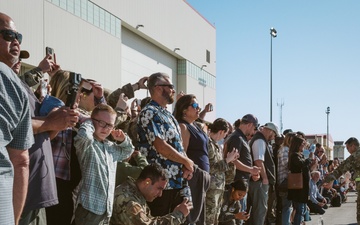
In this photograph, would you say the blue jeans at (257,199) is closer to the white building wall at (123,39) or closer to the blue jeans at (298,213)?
the blue jeans at (298,213)

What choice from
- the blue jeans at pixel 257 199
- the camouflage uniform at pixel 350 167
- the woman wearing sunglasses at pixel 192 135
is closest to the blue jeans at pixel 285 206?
the camouflage uniform at pixel 350 167

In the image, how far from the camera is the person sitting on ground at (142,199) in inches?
177

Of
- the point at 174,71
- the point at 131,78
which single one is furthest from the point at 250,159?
the point at 174,71

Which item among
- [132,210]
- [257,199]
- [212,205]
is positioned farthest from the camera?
[257,199]

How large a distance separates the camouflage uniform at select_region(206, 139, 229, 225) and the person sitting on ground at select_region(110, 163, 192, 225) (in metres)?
1.98

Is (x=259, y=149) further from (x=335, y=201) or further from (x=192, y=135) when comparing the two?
(x=335, y=201)

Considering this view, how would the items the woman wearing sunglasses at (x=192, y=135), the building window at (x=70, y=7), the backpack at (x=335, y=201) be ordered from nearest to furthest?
the woman wearing sunglasses at (x=192, y=135), the backpack at (x=335, y=201), the building window at (x=70, y=7)

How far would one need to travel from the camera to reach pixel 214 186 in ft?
22.5

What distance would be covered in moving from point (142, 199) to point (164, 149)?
578 millimetres

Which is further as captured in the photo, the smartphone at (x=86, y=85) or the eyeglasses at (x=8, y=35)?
the smartphone at (x=86, y=85)

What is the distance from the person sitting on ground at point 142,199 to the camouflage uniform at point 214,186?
1982 millimetres

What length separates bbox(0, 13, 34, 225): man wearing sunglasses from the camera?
7.70 ft

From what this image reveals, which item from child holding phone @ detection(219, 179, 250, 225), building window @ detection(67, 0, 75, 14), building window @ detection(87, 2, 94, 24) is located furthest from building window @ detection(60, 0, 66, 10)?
child holding phone @ detection(219, 179, 250, 225)

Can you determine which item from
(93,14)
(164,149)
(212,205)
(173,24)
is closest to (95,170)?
(164,149)
